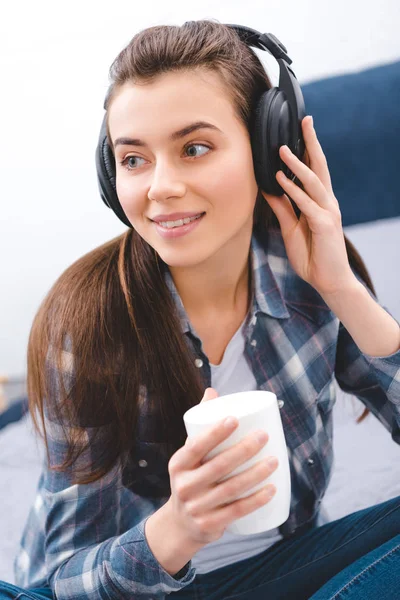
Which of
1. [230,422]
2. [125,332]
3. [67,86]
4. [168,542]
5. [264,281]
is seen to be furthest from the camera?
[67,86]

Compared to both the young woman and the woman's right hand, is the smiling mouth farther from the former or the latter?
the woman's right hand

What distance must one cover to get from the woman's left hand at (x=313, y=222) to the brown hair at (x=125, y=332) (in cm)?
10

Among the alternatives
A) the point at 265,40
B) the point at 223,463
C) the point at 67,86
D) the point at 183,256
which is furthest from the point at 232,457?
the point at 67,86

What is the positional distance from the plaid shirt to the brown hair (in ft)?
0.07

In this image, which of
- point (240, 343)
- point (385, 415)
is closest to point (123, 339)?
point (240, 343)

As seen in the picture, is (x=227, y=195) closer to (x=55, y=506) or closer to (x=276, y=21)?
(x=55, y=506)

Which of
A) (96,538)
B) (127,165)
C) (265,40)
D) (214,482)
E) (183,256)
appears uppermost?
(265,40)

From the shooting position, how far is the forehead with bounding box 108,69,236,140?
0.85 metres

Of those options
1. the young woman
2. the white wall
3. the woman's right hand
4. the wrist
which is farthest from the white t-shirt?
the white wall

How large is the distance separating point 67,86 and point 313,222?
140cm

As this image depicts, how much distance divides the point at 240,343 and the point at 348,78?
0.98 metres

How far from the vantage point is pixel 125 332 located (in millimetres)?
981

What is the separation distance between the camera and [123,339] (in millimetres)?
978

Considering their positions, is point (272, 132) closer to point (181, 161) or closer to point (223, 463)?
point (181, 161)
